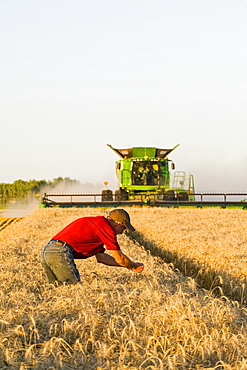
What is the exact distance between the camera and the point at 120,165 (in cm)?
2728

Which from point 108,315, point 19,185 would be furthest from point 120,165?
point 19,185

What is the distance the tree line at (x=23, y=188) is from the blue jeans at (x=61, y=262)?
3135 inches

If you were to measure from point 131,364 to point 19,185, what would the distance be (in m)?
102

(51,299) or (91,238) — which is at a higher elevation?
(91,238)

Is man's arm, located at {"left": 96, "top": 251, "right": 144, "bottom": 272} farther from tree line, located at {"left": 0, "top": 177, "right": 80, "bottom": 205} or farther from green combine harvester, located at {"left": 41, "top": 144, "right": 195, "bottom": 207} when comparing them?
tree line, located at {"left": 0, "top": 177, "right": 80, "bottom": 205}

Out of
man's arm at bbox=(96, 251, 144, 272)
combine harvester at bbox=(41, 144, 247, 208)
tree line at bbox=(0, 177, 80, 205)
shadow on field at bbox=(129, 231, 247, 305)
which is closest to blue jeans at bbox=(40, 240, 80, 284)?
man's arm at bbox=(96, 251, 144, 272)

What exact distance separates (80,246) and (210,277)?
8.75 ft

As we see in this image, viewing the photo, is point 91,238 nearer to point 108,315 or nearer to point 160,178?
point 108,315

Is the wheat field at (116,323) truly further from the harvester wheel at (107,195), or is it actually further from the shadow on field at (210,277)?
the harvester wheel at (107,195)

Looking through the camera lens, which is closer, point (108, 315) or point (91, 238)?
point (108, 315)

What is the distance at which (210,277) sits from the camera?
782 centimetres

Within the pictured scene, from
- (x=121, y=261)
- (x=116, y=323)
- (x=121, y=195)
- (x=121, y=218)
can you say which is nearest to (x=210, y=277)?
A: (x=121, y=261)

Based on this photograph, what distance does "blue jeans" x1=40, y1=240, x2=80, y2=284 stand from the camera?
5973 mm

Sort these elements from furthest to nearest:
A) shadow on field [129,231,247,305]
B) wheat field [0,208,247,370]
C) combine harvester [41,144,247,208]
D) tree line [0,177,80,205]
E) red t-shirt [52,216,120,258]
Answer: tree line [0,177,80,205] < combine harvester [41,144,247,208] < shadow on field [129,231,247,305] < red t-shirt [52,216,120,258] < wheat field [0,208,247,370]
